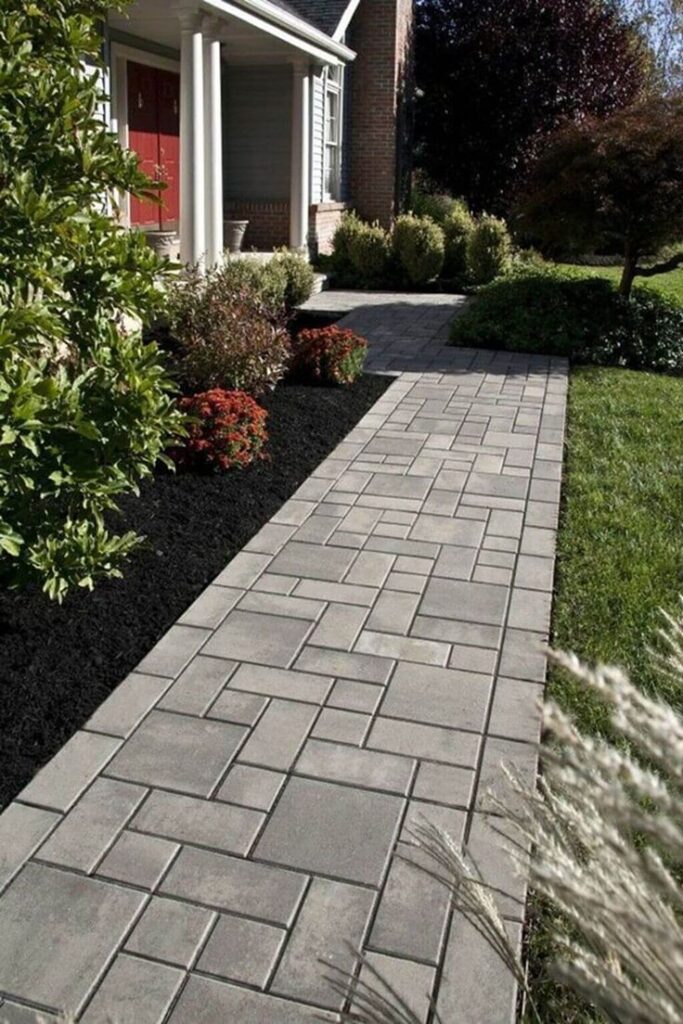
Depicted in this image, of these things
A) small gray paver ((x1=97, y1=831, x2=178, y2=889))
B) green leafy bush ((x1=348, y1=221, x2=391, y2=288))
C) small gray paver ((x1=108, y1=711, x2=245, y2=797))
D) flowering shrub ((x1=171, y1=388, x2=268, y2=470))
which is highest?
green leafy bush ((x1=348, y1=221, x2=391, y2=288))

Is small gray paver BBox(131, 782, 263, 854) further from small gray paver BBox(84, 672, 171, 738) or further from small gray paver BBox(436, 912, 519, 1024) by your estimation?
small gray paver BBox(436, 912, 519, 1024)

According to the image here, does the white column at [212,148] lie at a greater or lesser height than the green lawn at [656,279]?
greater

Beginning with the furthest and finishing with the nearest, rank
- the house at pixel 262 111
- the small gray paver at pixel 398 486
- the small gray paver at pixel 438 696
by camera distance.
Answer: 1. the house at pixel 262 111
2. the small gray paver at pixel 398 486
3. the small gray paver at pixel 438 696

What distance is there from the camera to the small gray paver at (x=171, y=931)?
2.20 meters

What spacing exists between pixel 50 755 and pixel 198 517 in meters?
2.15

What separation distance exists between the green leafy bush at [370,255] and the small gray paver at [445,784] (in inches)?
486

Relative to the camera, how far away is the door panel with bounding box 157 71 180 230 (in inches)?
535

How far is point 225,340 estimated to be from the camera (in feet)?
22.6

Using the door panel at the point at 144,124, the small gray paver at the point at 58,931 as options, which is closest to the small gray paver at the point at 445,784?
the small gray paver at the point at 58,931

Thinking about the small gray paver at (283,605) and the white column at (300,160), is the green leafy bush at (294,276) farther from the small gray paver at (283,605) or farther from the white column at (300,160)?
the small gray paver at (283,605)

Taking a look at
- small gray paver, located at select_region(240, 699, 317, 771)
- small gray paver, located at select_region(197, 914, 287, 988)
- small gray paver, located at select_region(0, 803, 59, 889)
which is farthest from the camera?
small gray paver, located at select_region(240, 699, 317, 771)

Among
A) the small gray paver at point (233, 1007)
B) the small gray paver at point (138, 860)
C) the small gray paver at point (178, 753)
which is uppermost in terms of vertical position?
the small gray paver at point (178, 753)

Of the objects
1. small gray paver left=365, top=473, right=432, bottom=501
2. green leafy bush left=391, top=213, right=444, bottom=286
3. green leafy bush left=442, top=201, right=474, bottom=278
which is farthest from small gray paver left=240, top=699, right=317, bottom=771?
green leafy bush left=442, top=201, right=474, bottom=278

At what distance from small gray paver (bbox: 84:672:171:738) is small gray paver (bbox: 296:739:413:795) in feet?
1.97
